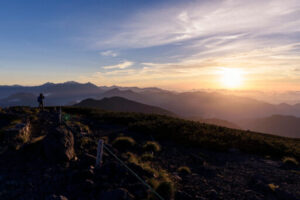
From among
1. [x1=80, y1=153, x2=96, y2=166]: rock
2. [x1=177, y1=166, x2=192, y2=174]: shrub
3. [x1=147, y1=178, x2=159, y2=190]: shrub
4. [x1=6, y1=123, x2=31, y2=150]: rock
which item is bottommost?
[x1=177, y1=166, x2=192, y2=174]: shrub

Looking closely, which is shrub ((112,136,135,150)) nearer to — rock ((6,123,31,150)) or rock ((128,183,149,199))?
rock ((6,123,31,150))

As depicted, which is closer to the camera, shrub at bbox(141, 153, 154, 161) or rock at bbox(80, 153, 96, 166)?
rock at bbox(80, 153, 96, 166)

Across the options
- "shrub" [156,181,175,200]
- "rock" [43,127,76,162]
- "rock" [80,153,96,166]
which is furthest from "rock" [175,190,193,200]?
"rock" [43,127,76,162]

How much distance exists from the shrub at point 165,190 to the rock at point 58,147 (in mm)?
4192

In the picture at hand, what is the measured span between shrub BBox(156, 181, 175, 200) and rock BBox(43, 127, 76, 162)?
4192 mm

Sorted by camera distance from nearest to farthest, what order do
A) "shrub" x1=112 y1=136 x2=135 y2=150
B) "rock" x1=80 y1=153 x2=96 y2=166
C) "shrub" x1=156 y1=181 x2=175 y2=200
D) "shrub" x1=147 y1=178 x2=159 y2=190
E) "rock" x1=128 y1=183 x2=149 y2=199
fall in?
"rock" x1=128 y1=183 x2=149 y2=199 < "shrub" x1=156 y1=181 x2=175 y2=200 < "shrub" x1=147 y1=178 x2=159 y2=190 < "rock" x1=80 y1=153 x2=96 y2=166 < "shrub" x1=112 y1=136 x2=135 y2=150

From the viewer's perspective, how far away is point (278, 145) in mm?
16859

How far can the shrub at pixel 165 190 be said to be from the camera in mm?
6600

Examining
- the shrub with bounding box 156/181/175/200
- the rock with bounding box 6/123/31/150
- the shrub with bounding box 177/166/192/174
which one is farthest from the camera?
the shrub with bounding box 177/166/192/174

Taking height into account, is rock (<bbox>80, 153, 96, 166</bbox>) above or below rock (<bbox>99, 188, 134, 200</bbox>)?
above

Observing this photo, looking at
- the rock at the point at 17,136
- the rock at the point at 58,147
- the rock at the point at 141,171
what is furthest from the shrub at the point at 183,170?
the rock at the point at 17,136

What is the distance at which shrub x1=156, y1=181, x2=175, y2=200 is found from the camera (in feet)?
21.7

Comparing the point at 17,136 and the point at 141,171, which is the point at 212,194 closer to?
the point at 141,171

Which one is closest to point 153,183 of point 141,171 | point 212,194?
point 141,171
